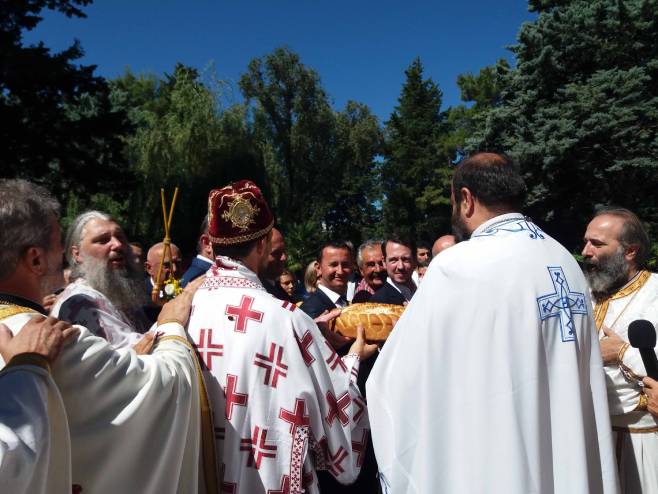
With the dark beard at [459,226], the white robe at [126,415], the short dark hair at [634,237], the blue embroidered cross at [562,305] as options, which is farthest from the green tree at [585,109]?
the white robe at [126,415]

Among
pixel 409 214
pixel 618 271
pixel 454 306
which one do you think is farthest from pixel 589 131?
pixel 409 214

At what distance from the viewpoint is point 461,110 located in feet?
160

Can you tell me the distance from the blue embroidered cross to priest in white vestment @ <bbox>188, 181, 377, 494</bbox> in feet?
3.19

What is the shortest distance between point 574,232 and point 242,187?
1965 centimetres

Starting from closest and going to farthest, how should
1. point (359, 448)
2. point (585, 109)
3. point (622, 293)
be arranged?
point (359, 448) < point (622, 293) < point (585, 109)

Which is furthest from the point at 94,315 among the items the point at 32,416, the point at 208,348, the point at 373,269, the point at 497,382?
the point at 373,269

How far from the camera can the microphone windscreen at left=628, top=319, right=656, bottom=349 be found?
2756 millimetres

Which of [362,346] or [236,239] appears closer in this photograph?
[236,239]

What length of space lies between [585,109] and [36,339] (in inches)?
756

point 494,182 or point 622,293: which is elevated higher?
point 494,182

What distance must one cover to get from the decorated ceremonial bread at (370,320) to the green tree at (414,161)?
3908 cm

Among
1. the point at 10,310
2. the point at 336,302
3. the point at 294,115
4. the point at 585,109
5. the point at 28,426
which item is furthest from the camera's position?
the point at 294,115

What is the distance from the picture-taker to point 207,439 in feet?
8.56

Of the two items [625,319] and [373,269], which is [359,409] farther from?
[373,269]
